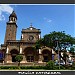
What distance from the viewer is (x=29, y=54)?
5125cm

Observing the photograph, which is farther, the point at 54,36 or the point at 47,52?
the point at 47,52

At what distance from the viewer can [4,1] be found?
41.1ft

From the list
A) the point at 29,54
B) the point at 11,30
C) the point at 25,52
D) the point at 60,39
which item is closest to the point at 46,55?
the point at 29,54

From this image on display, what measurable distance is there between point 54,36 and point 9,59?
21.3 meters

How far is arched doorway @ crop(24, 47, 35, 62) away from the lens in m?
51.0

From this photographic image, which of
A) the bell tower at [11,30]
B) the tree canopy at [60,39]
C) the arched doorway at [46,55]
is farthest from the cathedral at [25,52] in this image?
the tree canopy at [60,39]

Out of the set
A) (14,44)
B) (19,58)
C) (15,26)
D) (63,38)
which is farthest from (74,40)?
(15,26)

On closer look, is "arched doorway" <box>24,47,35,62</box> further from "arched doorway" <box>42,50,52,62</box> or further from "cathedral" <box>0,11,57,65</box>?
"arched doorway" <box>42,50,52,62</box>

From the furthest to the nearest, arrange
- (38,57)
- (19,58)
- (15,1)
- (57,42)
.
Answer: (38,57) < (19,58) < (57,42) < (15,1)

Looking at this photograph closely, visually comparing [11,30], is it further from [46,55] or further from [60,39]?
[60,39]

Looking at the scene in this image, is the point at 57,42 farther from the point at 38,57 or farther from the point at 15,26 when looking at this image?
the point at 15,26

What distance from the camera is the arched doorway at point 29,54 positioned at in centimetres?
5099

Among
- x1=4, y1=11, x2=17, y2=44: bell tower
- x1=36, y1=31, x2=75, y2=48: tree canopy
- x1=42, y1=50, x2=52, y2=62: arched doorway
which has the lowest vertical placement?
x1=42, y1=50, x2=52, y2=62: arched doorway

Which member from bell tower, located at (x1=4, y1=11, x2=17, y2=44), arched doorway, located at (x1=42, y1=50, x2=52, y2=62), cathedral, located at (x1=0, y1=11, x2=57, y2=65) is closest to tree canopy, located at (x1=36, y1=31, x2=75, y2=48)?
cathedral, located at (x1=0, y1=11, x2=57, y2=65)
